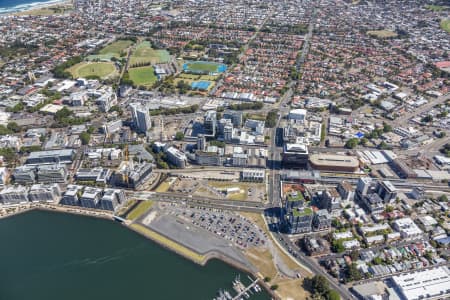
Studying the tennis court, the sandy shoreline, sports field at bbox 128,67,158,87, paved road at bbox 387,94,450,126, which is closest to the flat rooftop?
paved road at bbox 387,94,450,126

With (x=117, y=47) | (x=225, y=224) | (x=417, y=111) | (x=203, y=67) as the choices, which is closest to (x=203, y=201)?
(x=225, y=224)

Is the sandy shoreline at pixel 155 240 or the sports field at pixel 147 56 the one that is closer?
the sandy shoreline at pixel 155 240

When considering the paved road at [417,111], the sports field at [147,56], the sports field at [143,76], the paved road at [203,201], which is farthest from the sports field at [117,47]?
the paved road at [417,111]

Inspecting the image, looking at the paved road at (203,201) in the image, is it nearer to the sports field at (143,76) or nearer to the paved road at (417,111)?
the paved road at (417,111)

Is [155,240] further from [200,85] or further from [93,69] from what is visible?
[93,69]

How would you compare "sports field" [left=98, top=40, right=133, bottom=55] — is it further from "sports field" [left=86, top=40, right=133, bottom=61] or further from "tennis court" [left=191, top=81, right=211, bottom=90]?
"tennis court" [left=191, top=81, right=211, bottom=90]

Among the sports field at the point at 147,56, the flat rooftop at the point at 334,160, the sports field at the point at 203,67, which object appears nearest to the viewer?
the flat rooftop at the point at 334,160
